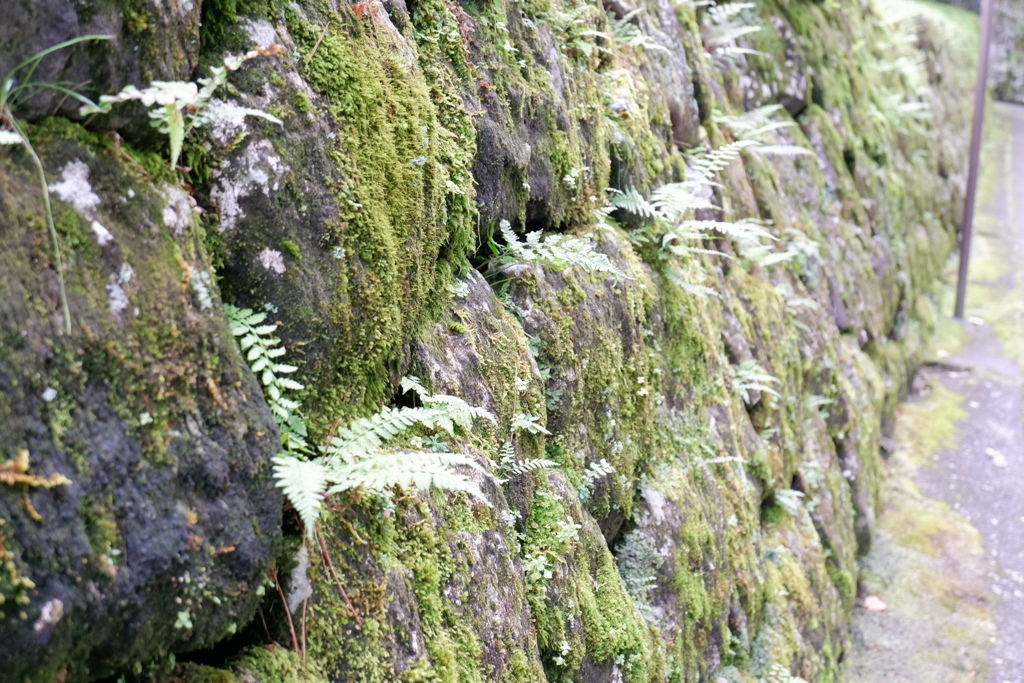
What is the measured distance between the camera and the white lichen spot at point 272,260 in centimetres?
227

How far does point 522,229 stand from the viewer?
12.1ft

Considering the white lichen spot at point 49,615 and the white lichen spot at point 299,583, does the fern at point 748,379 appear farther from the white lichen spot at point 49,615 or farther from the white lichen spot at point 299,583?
the white lichen spot at point 49,615

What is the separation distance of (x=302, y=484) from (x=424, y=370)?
3.00 ft

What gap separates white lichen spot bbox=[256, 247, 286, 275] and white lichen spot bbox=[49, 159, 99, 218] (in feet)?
1.66

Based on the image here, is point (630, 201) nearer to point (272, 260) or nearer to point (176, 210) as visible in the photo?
point (272, 260)

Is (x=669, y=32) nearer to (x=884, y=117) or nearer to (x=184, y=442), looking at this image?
(x=184, y=442)

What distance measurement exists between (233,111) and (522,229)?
5.60ft

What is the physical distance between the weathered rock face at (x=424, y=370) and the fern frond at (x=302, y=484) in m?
0.07

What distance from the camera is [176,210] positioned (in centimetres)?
200

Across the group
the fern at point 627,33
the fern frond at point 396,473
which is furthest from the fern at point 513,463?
the fern at point 627,33

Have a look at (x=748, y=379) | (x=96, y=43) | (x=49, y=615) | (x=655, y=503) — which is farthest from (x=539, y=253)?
(x=748, y=379)

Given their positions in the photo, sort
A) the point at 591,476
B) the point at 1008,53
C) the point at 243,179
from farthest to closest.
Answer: the point at 1008,53, the point at 591,476, the point at 243,179

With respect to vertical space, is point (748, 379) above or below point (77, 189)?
below

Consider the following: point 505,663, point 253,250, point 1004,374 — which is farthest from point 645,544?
point 1004,374
